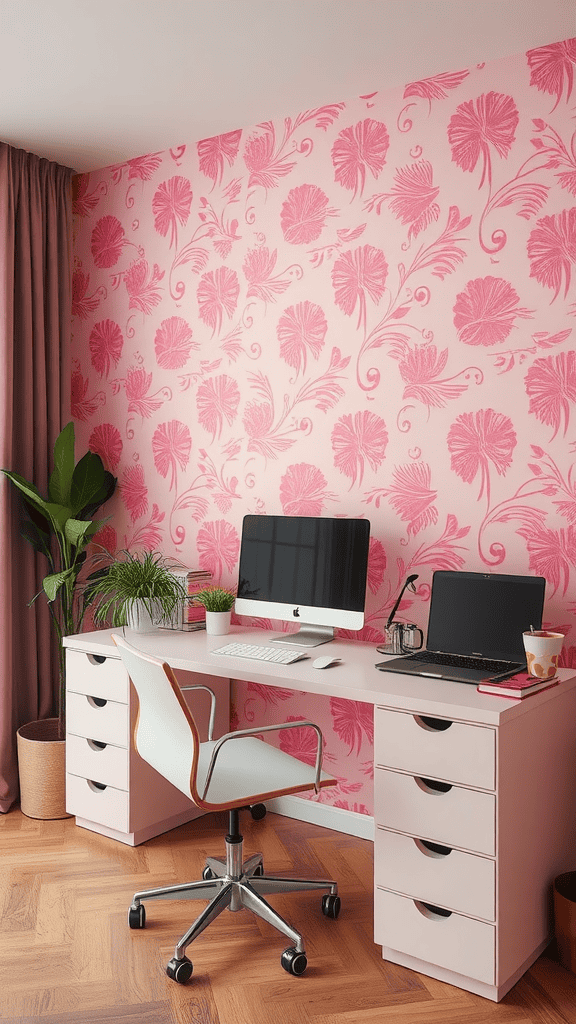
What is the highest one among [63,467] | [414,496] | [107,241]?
[107,241]

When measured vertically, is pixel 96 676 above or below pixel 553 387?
below

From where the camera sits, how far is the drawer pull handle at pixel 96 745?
9.75 feet

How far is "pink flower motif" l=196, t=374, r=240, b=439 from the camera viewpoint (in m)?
3.29

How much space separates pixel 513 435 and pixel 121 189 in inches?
83.4

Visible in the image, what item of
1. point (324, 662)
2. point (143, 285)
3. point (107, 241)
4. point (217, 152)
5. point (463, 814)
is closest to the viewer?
point (463, 814)

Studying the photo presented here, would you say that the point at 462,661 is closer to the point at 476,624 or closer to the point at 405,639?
the point at 476,624

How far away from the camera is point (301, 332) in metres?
3.08

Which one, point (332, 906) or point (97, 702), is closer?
point (332, 906)

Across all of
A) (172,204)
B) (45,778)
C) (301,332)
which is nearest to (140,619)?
(45,778)

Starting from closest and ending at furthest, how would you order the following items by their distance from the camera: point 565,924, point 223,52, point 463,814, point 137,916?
1. point 463,814
2. point 565,924
3. point 137,916
4. point 223,52

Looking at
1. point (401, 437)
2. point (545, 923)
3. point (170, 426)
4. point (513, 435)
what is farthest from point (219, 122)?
point (545, 923)

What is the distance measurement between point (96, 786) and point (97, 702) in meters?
0.31

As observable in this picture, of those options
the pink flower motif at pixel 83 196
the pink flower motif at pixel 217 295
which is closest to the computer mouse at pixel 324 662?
the pink flower motif at pixel 217 295

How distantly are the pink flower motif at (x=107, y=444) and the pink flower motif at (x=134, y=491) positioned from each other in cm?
9
